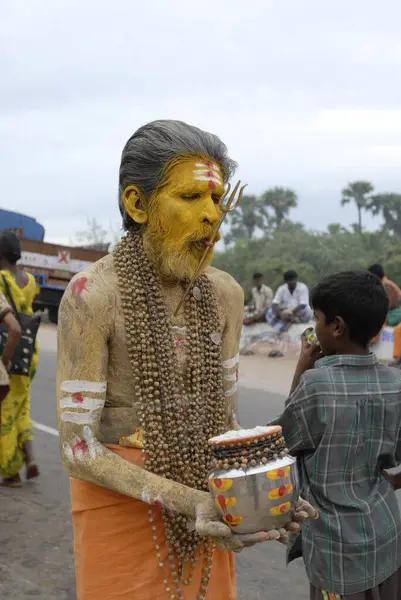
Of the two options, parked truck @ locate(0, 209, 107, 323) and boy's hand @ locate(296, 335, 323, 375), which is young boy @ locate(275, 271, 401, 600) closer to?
boy's hand @ locate(296, 335, 323, 375)

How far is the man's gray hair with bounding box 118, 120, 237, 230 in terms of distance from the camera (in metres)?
2.04

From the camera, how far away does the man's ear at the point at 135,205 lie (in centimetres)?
209

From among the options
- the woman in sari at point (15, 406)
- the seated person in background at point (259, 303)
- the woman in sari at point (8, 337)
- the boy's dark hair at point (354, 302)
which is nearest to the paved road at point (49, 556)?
the woman in sari at point (15, 406)

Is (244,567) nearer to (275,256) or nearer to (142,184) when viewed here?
(142,184)

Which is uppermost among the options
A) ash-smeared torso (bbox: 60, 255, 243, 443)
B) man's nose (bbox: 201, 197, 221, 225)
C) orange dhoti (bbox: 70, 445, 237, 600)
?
man's nose (bbox: 201, 197, 221, 225)

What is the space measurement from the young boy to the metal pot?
0.74m

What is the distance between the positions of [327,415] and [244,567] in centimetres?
213

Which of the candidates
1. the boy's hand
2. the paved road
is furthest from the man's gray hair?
the paved road

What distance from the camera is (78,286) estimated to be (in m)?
1.98

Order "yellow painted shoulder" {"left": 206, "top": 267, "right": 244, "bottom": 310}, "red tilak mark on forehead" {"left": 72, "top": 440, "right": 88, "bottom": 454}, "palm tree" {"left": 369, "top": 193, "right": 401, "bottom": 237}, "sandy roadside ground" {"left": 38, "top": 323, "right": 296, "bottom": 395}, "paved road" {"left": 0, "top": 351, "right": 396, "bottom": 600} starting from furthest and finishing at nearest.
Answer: "palm tree" {"left": 369, "top": 193, "right": 401, "bottom": 237} → "sandy roadside ground" {"left": 38, "top": 323, "right": 296, "bottom": 395} → "paved road" {"left": 0, "top": 351, "right": 396, "bottom": 600} → "yellow painted shoulder" {"left": 206, "top": 267, "right": 244, "bottom": 310} → "red tilak mark on forehead" {"left": 72, "top": 440, "right": 88, "bottom": 454}

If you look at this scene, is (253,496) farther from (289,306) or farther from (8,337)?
(289,306)

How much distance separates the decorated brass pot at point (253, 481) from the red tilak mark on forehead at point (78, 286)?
0.53 meters

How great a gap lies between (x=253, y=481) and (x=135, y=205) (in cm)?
84

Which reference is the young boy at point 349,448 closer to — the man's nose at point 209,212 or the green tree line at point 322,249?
the man's nose at point 209,212
